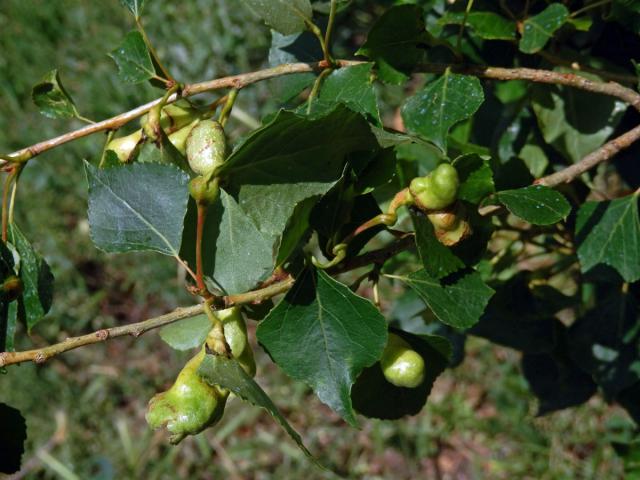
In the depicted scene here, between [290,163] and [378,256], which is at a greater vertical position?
[290,163]

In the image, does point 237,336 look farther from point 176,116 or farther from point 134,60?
point 134,60

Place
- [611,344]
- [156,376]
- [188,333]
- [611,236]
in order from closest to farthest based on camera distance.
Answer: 1. [188,333]
2. [611,236]
3. [611,344]
4. [156,376]

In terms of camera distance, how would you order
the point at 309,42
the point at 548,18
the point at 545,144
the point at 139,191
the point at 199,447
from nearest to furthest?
1. the point at 139,191
2. the point at 548,18
3. the point at 309,42
4. the point at 545,144
5. the point at 199,447

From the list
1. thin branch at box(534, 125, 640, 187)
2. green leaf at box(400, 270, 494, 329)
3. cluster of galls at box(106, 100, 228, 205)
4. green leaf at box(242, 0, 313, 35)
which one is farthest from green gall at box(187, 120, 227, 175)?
thin branch at box(534, 125, 640, 187)

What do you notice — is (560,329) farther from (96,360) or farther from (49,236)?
(49,236)

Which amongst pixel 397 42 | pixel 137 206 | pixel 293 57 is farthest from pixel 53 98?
pixel 397 42

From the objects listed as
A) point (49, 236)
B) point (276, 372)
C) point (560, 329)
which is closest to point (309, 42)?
point (560, 329)
